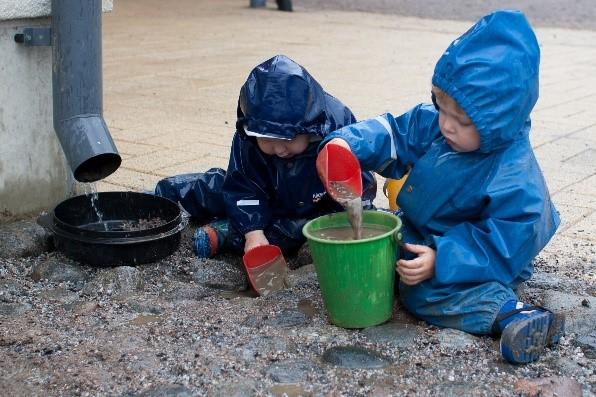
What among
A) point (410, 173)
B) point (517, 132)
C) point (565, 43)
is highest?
point (517, 132)

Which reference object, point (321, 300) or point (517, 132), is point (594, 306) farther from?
point (321, 300)

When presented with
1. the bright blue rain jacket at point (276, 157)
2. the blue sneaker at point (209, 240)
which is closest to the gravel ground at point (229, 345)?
the blue sneaker at point (209, 240)

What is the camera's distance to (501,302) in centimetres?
285

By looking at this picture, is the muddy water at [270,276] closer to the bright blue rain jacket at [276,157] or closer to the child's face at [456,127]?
the bright blue rain jacket at [276,157]

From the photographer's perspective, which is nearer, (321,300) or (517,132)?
(517,132)

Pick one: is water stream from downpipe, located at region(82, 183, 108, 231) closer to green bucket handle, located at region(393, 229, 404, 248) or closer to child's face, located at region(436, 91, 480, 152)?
green bucket handle, located at region(393, 229, 404, 248)

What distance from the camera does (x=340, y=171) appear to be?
2949mm

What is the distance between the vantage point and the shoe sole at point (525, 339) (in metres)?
2.64

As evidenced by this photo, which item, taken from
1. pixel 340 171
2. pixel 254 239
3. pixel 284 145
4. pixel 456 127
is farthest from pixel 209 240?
pixel 456 127

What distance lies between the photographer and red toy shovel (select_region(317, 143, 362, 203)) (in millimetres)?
2926

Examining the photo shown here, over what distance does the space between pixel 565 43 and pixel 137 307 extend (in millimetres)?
9301

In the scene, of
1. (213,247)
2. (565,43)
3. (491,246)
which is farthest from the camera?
(565,43)

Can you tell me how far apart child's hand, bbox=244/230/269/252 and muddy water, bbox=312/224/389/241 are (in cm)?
60

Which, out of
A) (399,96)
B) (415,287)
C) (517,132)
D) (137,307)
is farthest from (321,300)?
(399,96)
